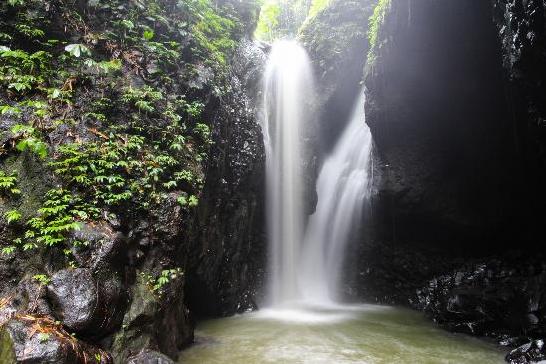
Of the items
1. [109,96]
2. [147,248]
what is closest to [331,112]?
[109,96]

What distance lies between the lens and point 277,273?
10.9 meters

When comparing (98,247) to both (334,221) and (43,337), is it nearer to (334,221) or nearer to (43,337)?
(43,337)

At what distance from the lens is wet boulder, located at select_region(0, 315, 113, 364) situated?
379cm

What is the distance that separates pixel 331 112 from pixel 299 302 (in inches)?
263

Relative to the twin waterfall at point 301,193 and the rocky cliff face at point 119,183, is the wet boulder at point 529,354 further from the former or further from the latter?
the twin waterfall at point 301,193

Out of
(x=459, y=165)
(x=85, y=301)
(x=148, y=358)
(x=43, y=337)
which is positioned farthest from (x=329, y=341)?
(x=459, y=165)

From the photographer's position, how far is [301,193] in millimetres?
11695

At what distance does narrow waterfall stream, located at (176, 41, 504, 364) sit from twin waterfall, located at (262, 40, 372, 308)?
3 centimetres

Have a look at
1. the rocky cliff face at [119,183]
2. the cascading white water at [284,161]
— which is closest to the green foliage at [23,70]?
the rocky cliff face at [119,183]

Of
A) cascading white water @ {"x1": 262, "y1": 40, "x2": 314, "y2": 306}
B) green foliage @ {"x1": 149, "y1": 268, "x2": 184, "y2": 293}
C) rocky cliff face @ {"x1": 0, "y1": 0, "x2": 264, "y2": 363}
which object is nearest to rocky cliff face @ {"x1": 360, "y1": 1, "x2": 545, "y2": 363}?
cascading white water @ {"x1": 262, "y1": 40, "x2": 314, "y2": 306}

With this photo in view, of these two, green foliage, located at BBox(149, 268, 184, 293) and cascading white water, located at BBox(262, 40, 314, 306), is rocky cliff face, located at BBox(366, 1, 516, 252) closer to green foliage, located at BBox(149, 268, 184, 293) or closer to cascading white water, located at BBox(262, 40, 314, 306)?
cascading white water, located at BBox(262, 40, 314, 306)

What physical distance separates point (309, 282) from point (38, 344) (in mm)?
8838

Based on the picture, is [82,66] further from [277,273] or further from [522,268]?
[522,268]

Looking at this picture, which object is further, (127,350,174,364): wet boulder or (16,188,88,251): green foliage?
(16,188,88,251): green foliage
